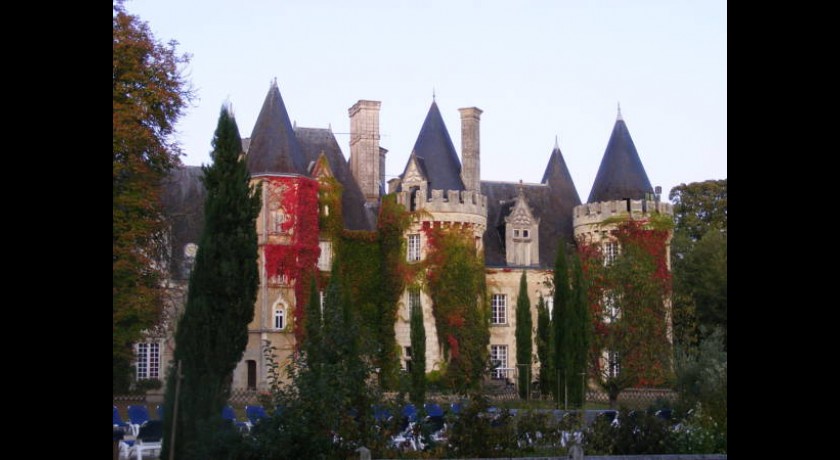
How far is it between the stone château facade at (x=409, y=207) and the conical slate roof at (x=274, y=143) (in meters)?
0.04

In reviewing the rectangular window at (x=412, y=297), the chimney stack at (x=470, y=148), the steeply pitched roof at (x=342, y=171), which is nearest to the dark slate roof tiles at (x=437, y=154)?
the chimney stack at (x=470, y=148)

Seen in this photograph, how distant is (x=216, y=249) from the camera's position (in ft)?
55.1

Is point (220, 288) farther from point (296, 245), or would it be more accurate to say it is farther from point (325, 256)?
point (325, 256)

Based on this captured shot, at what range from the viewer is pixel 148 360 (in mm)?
30703

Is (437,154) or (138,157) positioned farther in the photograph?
(437,154)

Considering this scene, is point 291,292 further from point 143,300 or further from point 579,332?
point 143,300

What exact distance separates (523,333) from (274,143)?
10058mm

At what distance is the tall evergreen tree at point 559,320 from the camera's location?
2781 centimetres

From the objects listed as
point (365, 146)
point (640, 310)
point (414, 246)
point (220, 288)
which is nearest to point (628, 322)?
point (640, 310)

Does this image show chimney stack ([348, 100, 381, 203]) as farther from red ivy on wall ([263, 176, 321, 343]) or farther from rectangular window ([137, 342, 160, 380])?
rectangular window ([137, 342, 160, 380])

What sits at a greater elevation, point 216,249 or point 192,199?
point 192,199

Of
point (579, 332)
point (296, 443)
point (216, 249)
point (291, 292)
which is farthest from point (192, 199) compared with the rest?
point (296, 443)
